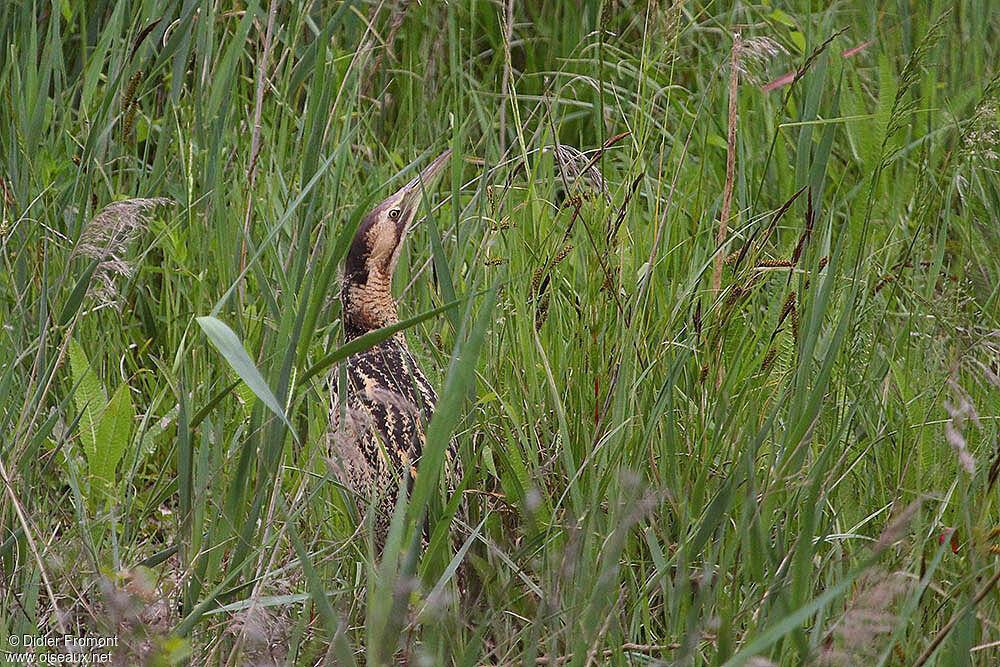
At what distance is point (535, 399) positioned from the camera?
2504 mm

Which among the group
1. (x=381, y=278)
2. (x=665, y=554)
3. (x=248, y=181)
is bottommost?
(x=665, y=554)

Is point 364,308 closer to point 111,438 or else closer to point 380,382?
point 380,382

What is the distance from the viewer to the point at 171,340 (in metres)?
3.18

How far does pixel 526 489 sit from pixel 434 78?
7.27ft

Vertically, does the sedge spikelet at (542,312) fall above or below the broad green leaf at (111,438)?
above

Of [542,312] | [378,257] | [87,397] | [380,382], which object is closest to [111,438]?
[87,397]

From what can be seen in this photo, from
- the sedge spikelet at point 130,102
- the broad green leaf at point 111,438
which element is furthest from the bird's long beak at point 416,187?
the broad green leaf at point 111,438

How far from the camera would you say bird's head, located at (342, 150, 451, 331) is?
2.97 meters

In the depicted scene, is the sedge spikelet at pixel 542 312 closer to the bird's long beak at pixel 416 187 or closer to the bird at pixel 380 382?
the bird at pixel 380 382

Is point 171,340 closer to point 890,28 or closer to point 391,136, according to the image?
point 391,136

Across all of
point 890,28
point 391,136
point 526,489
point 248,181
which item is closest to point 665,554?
point 526,489

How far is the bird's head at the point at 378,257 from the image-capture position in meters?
2.97

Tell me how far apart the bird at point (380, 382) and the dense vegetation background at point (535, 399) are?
0.08 metres

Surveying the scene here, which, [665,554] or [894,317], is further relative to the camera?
[894,317]
